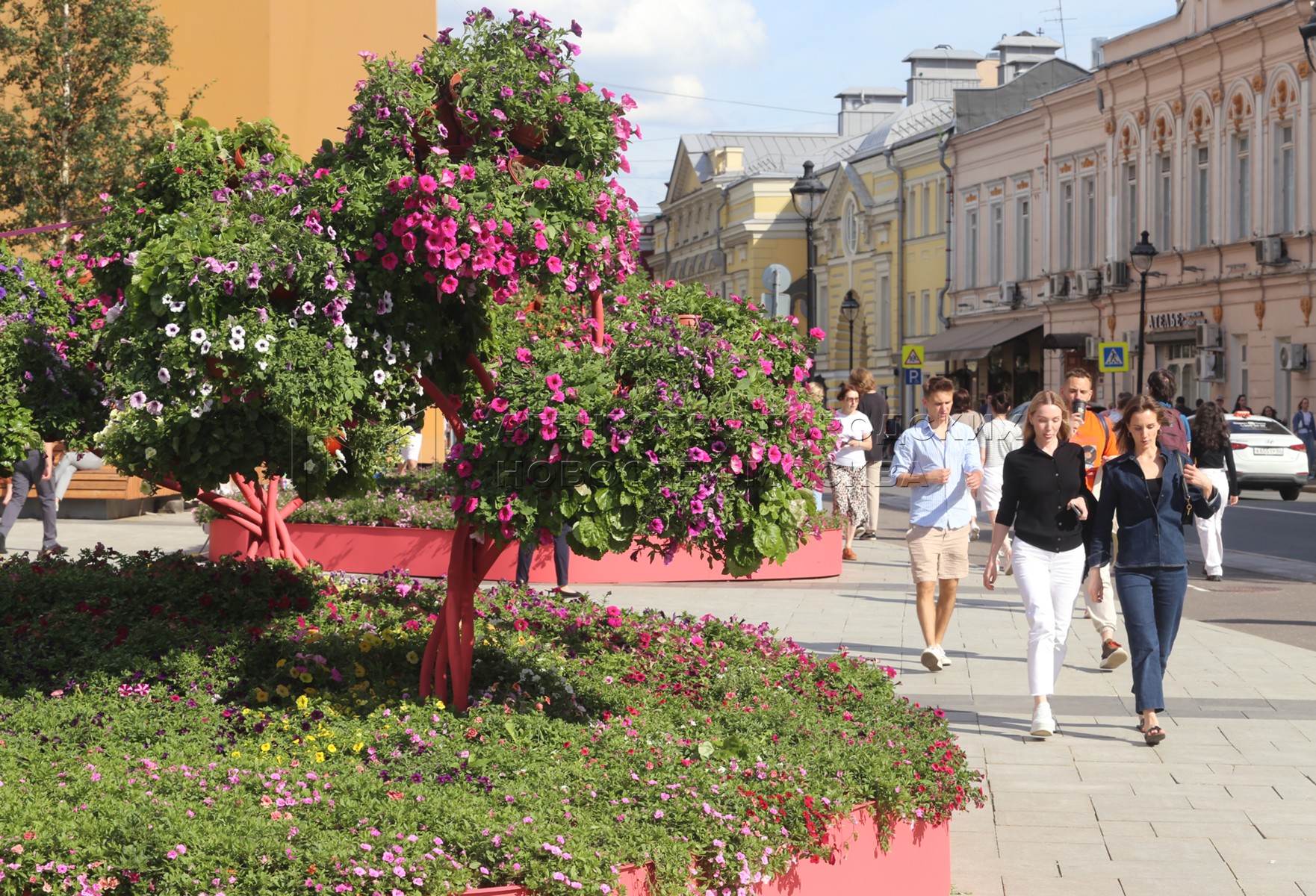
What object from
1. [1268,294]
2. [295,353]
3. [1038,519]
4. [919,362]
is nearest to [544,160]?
[295,353]

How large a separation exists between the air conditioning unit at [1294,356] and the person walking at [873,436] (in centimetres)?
1657

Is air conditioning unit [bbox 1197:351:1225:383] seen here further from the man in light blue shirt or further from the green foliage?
the man in light blue shirt

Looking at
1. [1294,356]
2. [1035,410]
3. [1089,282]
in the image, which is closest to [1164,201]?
[1089,282]

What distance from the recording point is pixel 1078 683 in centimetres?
1022

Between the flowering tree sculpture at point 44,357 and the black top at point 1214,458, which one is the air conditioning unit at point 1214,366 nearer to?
the black top at point 1214,458

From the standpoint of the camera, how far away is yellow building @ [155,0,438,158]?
25859 millimetres

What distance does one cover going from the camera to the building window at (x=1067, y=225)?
1873 inches

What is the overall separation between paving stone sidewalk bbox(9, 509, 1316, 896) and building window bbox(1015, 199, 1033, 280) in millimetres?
37538

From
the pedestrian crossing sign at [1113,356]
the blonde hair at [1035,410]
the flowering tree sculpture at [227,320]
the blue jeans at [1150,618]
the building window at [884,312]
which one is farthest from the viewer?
the building window at [884,312]

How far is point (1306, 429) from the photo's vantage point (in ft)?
109

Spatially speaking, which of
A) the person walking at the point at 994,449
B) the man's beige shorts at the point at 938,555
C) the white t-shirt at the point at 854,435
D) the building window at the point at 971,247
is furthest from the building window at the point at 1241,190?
the man's beige shorts at the point at 938,555

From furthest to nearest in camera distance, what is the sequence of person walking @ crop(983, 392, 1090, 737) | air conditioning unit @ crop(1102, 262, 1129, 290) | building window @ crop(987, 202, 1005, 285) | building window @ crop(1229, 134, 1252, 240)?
building window @ crop(987, 202, 1005, 285) → air conditioning unit @ crop(1102, 262, 1129, 290) → building window @ crop(1229, 134, 1252, 240) → person walking @ crop(983, 392, 1090, 737)

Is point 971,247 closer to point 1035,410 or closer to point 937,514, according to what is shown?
point 937,514

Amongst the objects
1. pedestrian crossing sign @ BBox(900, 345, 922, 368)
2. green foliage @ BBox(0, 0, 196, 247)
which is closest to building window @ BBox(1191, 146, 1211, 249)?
pedestrian crossing sign @ BBox(900, 345, 922, 368)
